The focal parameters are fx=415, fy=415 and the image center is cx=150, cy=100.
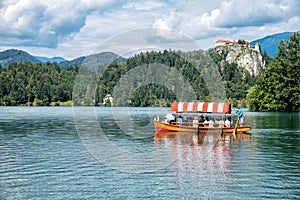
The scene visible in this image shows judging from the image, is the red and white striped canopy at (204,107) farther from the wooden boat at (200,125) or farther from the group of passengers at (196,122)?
the group of passengers at (196,122)

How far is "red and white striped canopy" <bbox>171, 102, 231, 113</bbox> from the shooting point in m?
56.1

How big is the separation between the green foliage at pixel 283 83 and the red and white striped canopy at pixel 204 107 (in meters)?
71.6

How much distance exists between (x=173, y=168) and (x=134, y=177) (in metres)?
4.03

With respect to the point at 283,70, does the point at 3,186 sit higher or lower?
lower

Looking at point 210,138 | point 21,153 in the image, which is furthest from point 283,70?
point 21,153

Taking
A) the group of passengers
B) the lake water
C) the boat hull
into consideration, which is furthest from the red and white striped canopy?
the lake water

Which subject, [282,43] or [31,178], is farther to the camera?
[282,43]

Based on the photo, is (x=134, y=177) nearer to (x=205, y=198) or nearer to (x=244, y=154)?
(x=205, y=198)

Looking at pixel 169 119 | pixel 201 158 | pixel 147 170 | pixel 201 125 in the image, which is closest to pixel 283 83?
pixel 201 125

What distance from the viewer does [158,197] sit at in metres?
21.5

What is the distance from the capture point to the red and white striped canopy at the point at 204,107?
184 feet

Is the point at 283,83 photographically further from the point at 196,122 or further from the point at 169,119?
the point at 169,119

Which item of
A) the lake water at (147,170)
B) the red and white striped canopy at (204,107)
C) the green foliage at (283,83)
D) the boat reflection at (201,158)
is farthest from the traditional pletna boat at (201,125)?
the green foliage at (283,83)

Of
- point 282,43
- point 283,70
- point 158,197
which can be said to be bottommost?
point 158,197
